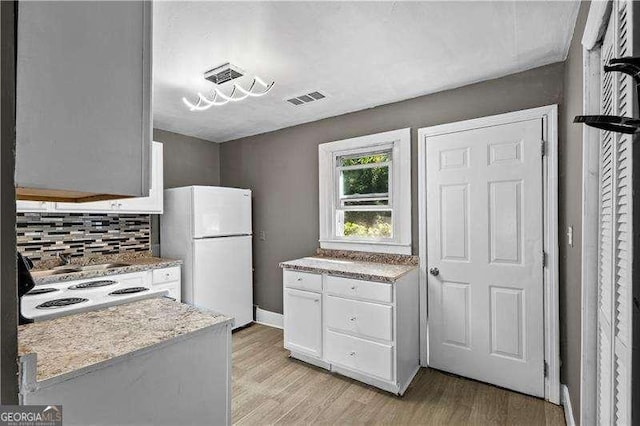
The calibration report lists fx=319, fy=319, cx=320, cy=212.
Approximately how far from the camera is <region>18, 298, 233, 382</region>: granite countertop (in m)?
0.90

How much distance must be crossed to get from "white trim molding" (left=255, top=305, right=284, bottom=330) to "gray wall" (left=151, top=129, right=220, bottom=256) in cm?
146

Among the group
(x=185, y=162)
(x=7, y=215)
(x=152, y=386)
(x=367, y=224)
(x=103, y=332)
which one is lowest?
(x=152, y=386)

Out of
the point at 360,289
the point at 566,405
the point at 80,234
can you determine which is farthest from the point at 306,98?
the point at 566,405

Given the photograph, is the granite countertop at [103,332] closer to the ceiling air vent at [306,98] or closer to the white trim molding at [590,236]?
the white trim molding at [590,236]

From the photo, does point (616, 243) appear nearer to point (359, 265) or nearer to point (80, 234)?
point (359, 265)

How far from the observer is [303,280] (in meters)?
2.91

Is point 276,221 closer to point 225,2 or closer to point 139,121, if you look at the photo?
point 225,2

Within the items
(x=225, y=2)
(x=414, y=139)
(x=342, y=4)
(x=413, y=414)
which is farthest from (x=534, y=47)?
(x=413, y=414)

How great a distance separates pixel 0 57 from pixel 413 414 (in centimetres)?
263

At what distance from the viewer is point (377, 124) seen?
3186 mm

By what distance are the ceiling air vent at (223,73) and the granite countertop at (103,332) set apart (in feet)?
5.52

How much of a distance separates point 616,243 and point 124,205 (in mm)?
3701

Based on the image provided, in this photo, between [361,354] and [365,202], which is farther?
[365,202]

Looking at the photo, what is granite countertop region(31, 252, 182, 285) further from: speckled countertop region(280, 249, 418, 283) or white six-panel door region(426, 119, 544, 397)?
white six-panel door region(426, 119, 544, 397)
